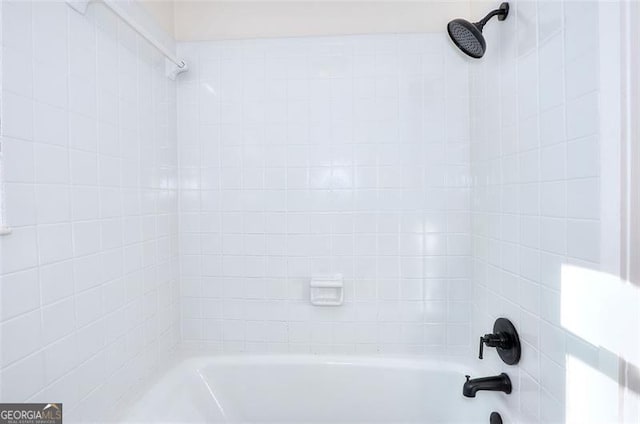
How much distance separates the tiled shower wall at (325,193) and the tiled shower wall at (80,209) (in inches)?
8.4

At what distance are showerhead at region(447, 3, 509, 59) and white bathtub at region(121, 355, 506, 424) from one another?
1324 millimetres

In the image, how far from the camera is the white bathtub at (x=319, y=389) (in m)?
1.46

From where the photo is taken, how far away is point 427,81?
1548 millimetres

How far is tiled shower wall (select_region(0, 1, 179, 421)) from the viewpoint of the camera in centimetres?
81

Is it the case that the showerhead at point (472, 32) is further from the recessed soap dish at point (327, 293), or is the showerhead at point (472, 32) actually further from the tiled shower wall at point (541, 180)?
the recessed soap dish at point (327, 293)

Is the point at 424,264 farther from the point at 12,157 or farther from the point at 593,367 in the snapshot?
the point at 12,157

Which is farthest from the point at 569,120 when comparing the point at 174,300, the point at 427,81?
the point at 174,300

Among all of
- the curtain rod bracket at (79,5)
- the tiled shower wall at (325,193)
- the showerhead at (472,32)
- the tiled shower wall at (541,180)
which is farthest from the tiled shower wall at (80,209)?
the tiled shower wall at (541,180)

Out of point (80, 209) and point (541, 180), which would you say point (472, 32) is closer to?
point (541, 180)

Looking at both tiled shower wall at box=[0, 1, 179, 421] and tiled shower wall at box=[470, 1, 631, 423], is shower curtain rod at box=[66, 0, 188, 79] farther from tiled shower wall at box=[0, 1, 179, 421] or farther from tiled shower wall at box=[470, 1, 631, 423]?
tiled shower wall at box=[470, 1, 631, 423]

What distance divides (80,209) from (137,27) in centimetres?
69

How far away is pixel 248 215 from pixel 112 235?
0.60 meters

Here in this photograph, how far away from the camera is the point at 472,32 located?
112cm

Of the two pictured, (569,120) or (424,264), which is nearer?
(569,120)
